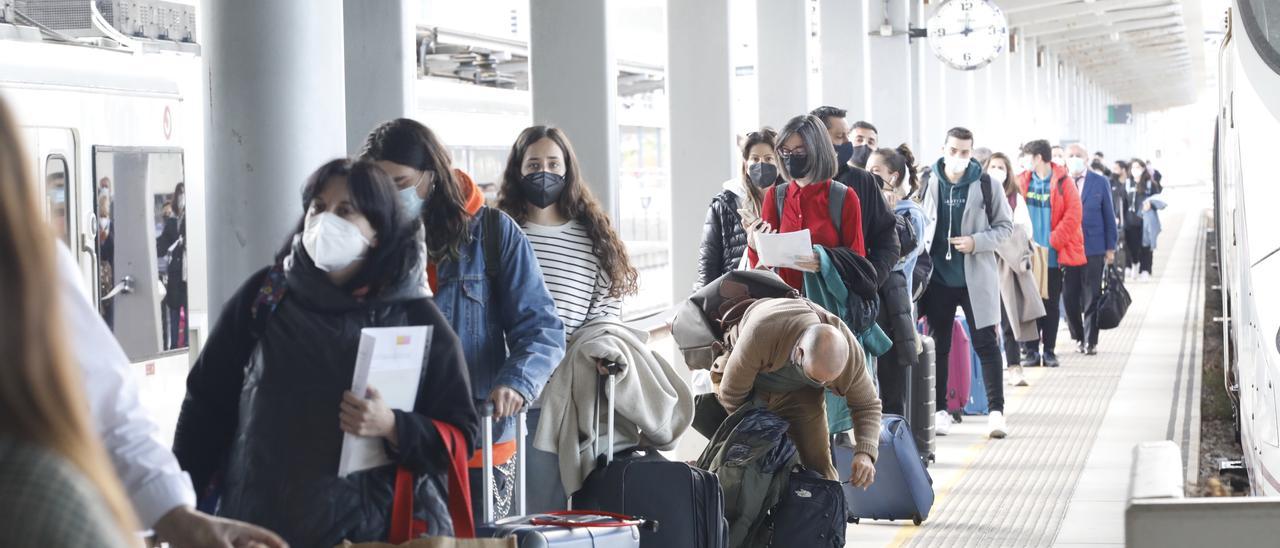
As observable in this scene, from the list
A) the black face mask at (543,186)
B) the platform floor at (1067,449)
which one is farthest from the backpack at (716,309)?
the platform floor at (1067,449)

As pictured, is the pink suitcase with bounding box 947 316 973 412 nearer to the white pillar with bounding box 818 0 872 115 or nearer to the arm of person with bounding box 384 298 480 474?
the white pillar with bounding box 818 0 872 115

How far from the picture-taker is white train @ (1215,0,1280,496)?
5637 mm

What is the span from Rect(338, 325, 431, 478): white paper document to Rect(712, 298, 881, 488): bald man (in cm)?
207

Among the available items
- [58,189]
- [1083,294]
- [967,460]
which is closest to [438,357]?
[967,460]

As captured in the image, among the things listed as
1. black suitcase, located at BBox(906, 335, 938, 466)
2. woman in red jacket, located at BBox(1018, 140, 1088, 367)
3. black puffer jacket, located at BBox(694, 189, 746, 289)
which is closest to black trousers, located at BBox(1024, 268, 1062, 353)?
woman in red jacket, located at BBox(1018, 140, 1088, 367)

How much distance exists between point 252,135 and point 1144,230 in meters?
20.1

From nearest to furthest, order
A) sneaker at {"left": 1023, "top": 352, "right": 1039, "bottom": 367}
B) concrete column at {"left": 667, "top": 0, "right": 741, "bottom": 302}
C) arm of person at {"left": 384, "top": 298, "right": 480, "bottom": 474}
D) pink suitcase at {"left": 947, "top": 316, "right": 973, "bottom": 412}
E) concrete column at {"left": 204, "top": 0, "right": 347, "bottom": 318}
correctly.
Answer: arm of person at {"left": 384, "top": 298, "right": 480, "bottom": 474}, concrete column at {"left": 204, "top": 0, "right": 347, "bottom": 318}, pink suitcase at {"left": 947, "top": 316, "right": 973, "bottom": 412}, concrete column at {"left": 667, "top": 0, "right": 741, "bottom": 302}, sneaker at {"left": 1023, "top": 352, "right": 1039, "bottom": 367}

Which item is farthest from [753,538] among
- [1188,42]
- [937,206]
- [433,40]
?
[1188,42]

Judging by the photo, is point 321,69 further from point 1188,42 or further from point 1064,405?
point 1188,42

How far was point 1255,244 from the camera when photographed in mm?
6066

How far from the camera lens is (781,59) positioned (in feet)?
42.7

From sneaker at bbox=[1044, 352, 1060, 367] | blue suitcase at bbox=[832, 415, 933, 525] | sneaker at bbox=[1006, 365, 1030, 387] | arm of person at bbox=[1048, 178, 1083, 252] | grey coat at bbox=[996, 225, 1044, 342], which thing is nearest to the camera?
blue suitcase at bbox=[832, 415, 933, 525]

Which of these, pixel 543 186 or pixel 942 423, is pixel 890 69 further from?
pixel 543 186

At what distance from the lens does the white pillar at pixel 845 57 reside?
50.4 feet
